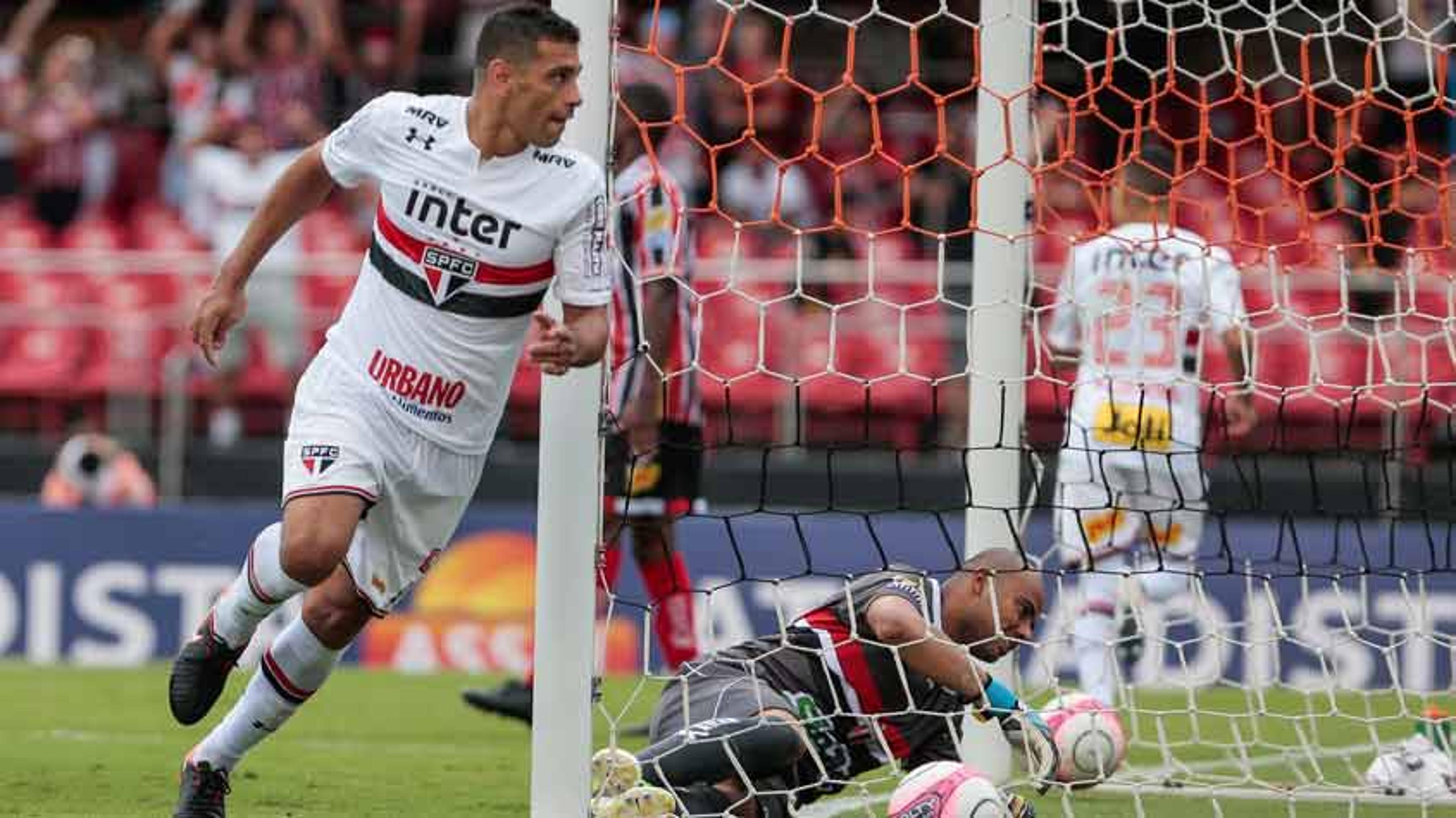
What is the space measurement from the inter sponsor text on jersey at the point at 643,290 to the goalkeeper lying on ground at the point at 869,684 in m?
1.95

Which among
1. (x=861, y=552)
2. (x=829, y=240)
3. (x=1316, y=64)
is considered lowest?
(x=861, y=552)

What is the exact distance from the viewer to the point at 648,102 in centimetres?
817

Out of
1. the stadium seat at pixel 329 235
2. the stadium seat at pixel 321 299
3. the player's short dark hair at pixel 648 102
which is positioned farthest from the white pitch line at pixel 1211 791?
the stadium seat at pixel 329 235

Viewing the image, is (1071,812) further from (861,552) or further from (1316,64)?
(1316,64)

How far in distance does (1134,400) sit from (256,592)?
3758 millimetres

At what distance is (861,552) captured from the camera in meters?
12.6

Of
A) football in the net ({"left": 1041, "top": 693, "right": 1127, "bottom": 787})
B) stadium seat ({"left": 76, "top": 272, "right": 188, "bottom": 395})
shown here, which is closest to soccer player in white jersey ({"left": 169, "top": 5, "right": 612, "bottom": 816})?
football in the net ({"left": 1041, "top": 693, "right": 1127, "bottom": 787})

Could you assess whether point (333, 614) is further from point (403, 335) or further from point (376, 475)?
point (403, 335)

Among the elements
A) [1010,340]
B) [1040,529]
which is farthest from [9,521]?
[1010,340]

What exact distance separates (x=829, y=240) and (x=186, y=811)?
9512mm

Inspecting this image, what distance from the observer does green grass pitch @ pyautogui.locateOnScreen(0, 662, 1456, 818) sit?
6.94 m

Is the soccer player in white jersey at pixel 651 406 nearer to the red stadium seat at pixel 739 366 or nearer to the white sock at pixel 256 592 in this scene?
the white sock at pixel 256 592

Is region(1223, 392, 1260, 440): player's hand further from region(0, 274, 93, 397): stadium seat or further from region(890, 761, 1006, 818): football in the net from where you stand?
region(0, 274, 93, 397): stadium seat

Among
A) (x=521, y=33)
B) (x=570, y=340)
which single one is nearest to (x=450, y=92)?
(x=521, y=33)
